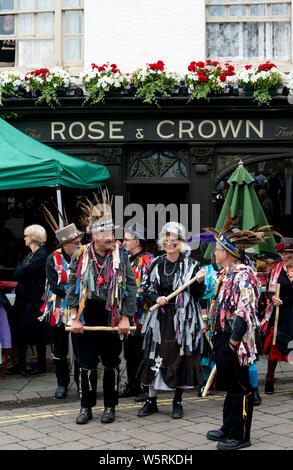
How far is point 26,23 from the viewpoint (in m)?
11.6

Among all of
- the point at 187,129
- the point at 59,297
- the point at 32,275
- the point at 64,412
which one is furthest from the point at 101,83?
the point at 64,412

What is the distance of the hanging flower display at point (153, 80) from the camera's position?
10.4 meters

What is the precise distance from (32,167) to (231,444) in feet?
14.7

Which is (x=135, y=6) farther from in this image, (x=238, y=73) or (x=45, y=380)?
(x=45, y=380)

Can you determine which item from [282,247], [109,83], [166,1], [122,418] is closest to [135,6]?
[166,1]

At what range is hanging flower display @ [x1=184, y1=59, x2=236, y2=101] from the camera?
10.3m

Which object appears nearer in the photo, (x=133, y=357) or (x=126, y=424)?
(x=126, y=424)

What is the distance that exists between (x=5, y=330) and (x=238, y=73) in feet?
18.6

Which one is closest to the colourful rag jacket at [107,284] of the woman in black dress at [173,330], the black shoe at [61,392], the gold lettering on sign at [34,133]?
the woman in black dress at [173,330]

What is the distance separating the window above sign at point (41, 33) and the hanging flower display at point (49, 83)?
0.74 m

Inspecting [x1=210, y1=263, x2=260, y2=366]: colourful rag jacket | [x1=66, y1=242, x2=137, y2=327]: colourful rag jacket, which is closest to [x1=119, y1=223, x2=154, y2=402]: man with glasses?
[x1=66, y1=242, x2=137, y2=327]: colourful rag jacket

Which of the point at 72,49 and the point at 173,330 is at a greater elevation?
the point at 72,49

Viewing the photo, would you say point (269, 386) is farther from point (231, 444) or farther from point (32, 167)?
point (32, 167)

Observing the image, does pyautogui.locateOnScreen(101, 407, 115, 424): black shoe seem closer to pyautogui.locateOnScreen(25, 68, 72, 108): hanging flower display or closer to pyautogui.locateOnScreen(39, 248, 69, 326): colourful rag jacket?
pyautogui.locateOnScreen(39, 248, 69, 326): colourful rag jacket
